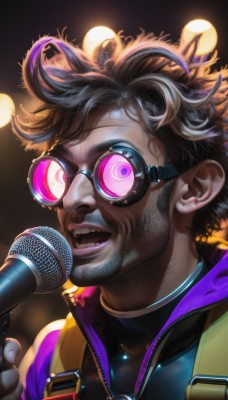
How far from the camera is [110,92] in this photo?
1853mm

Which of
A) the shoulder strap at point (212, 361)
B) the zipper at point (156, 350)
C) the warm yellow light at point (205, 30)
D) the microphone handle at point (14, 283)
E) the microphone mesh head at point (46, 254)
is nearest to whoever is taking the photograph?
the microphone handle at point (14, 283)

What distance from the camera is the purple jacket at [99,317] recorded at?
166 centimetres

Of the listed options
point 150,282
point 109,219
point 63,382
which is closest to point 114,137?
point 109,219

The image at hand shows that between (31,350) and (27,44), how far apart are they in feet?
5.33

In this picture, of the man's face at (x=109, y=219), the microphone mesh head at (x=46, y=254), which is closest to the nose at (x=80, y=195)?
the man's face at (x=109, y=219)

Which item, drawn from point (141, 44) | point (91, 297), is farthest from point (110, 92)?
point (91, 297)

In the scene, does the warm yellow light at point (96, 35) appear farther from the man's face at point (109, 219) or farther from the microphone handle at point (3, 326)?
the microphone handle at point (3, 326)

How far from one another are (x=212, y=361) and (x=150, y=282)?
0.36 meters

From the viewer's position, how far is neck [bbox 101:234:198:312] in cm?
181

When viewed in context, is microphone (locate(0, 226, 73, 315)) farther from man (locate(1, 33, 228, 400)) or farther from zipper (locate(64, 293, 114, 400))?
zipper (locate(64, 293, 114, 400))

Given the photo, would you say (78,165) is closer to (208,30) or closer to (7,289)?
(7,289)

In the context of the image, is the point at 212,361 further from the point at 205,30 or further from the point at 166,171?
the point at 205,30

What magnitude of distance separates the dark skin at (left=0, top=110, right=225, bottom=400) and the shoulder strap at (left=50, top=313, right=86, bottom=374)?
0.66 feet

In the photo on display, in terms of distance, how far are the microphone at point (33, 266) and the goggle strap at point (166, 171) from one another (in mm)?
431
